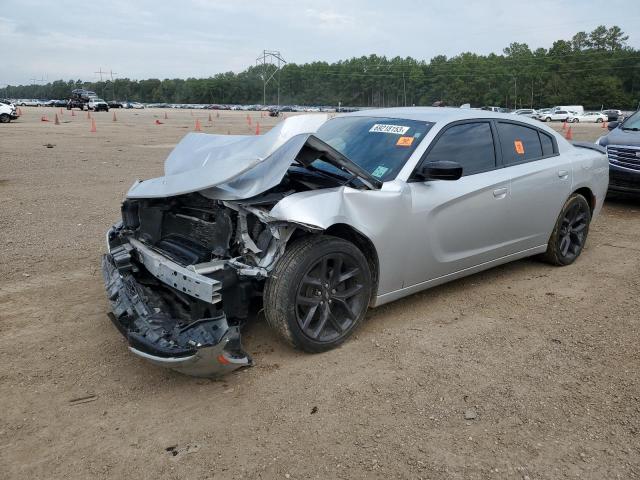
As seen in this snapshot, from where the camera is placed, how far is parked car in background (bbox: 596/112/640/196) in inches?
316

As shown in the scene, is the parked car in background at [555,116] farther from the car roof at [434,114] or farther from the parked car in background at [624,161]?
the car roof at [434,114]

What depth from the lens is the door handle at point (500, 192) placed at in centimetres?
432

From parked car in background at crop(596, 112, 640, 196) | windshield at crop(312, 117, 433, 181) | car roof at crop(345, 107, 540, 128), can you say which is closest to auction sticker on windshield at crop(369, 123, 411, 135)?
windshield at crop(312, 117, 433, 181)

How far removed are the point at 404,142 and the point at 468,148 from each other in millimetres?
621

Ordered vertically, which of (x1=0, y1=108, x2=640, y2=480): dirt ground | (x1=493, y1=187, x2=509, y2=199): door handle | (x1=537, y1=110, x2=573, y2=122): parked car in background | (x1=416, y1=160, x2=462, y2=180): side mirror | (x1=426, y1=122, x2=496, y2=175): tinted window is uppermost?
(x1=537, y1=110, x2=573, y2=122): parked car in background

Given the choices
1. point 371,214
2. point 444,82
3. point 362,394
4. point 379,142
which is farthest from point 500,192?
point 444,82

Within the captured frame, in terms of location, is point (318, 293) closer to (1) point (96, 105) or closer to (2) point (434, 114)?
(2) point (434, 114)

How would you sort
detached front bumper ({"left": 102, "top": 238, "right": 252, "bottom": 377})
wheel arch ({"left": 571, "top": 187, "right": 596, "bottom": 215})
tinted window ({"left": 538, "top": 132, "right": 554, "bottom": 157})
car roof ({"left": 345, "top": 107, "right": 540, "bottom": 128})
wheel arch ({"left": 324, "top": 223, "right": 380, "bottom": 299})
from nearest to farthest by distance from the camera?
detached front bumper ({"left": 102, "top": 238, "right": 252, "bottom": 377}) < wheel arch ({"left": 324, "top": 223, "right": 380, "bottom": 299}) < car roof ({"left": 345, "top": 107, "right": 540, "bottom": 128}) < tinted window ({"left": 538, "top": 132, "right": 554, "bottom": 157}) < wheel arch ({"left": 571, "top": 187, "right": 596, "bottom": 215})

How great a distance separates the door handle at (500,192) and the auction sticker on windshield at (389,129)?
899 millimetres

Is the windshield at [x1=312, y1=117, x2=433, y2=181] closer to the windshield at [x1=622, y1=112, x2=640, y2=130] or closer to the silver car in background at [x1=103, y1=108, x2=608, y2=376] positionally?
the silver car in background at [x1=103, y1=108, x2=608, y2=376]

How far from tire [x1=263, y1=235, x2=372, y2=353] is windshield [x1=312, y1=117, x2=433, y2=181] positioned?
76 centimetres

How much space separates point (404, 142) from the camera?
405 cm

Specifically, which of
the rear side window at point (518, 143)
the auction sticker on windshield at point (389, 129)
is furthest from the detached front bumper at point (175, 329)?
the rear side window at point (518, 143)

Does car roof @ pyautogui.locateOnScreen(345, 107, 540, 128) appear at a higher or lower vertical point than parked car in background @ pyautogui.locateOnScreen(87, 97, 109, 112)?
lower
